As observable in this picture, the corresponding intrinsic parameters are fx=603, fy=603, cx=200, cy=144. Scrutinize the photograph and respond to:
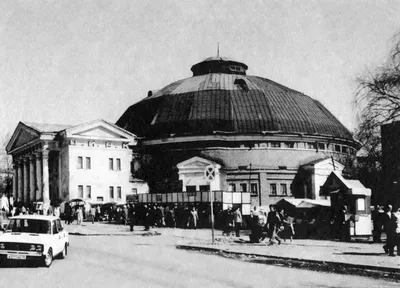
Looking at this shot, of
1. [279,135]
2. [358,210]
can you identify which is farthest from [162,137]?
[358,210]

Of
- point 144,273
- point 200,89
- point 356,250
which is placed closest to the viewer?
point 144,273

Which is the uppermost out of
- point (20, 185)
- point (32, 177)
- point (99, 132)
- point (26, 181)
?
point (99, 132)

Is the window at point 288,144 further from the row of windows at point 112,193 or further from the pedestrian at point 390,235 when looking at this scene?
the pedestrian at point 390,235

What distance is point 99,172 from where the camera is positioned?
6994cm

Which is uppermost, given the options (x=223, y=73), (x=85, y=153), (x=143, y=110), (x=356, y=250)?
(x=223, y=73)

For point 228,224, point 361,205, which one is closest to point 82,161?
point 228,224

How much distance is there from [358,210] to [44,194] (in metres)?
51.0

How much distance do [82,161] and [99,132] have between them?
388 centimetres

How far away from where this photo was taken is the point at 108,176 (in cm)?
7075

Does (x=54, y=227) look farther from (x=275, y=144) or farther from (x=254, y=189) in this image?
(x=275, y=144)

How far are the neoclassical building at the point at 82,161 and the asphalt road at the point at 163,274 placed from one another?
160ft

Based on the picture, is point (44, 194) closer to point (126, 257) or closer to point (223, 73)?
point (223, 73)

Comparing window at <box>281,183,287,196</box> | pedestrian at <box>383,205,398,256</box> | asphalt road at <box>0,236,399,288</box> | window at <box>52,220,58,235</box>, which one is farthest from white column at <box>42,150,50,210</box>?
pedestrian at <box>383,205,398,256</box>

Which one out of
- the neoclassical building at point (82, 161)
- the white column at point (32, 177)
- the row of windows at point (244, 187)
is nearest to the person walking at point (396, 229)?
the row of windows at point (244, 187)
